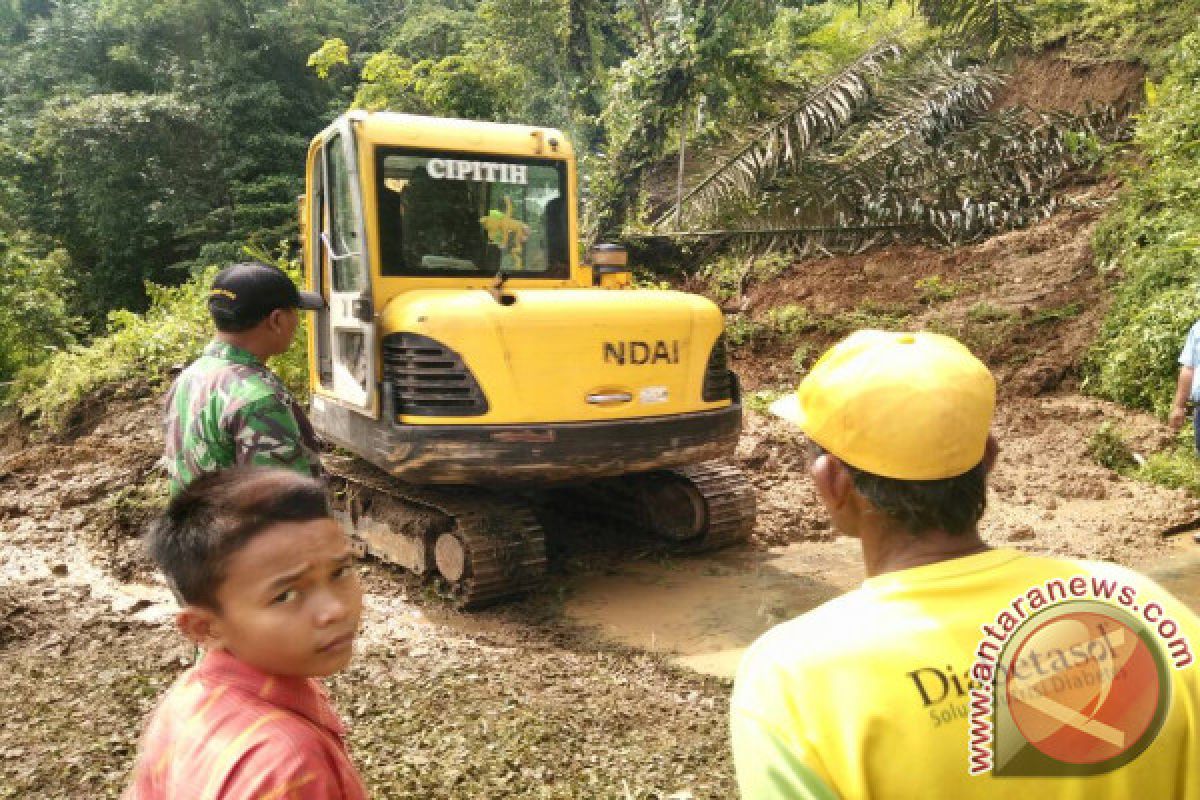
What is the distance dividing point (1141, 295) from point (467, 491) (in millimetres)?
7332

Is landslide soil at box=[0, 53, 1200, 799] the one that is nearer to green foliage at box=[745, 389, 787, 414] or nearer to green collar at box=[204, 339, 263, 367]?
green foliage at box=[745, 389, 787, 414]

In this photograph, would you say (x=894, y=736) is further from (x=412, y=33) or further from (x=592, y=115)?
(x=412, y=33)

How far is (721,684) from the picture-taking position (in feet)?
14.1

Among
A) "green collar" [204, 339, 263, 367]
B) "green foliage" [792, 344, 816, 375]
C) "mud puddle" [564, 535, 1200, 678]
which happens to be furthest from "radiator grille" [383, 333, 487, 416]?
"green foliage" [792, 344, 816, 375]

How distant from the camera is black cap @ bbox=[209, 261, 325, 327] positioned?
2969 mm

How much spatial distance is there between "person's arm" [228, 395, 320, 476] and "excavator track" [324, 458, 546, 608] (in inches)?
118

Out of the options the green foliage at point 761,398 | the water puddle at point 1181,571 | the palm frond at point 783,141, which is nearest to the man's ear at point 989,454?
the water puddle at point 1181,571

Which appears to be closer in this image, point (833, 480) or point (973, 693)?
point (973, 693)

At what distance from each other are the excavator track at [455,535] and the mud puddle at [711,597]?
0.45 metres

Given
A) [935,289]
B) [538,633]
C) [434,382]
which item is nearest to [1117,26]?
[935,289]

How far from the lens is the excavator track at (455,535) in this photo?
5.80m

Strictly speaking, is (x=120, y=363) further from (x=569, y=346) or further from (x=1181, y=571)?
(x=1181, y=571)

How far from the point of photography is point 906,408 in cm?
125
